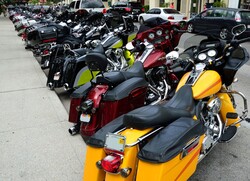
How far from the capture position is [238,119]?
355 cm

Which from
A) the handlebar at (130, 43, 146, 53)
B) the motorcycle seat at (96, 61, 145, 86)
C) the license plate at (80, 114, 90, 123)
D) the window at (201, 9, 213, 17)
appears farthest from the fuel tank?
the window at (201, 9, 213, 17)

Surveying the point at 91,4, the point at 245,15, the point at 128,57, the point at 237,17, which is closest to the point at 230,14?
the point at 237,17

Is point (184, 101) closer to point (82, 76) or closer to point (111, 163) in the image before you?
point (111, 163)

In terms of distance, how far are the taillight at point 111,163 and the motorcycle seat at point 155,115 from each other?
0.87 feet

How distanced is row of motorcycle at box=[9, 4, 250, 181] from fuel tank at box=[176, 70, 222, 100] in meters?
0.01

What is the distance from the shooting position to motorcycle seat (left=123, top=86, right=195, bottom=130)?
2.20 m

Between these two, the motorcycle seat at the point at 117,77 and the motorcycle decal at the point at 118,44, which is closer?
the motorcycle seat at the point at 117,77

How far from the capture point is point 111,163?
213cm

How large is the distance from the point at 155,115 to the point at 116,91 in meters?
1.31

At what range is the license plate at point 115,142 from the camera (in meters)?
2.15

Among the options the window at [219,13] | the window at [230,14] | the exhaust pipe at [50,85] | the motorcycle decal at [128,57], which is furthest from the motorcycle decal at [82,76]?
the window at [219,13]

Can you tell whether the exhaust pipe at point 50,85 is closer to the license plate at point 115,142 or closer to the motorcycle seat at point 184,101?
the motorcycle seat at point 184,101

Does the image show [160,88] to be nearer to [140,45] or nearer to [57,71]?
[140,45]

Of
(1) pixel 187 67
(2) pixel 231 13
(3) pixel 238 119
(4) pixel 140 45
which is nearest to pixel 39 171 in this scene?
(1) pixel 187 67
